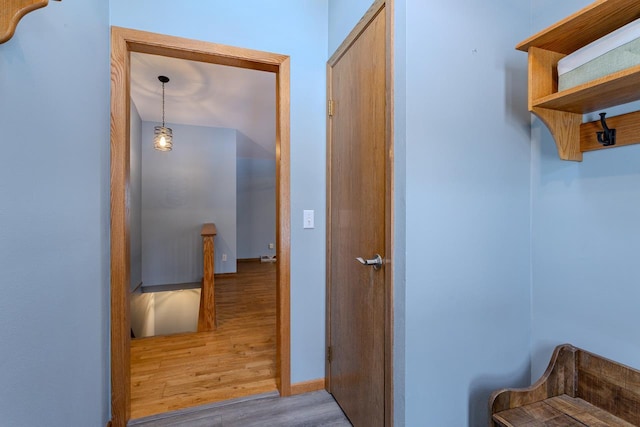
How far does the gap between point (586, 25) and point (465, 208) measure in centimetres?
65

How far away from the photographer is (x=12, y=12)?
0.64 metres

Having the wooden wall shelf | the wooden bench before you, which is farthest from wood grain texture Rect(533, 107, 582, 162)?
the wooden bench

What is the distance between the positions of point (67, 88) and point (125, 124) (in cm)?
51

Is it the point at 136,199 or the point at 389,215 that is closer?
the point at 389,215

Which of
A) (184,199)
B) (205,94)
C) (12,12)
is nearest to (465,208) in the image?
(12,12)

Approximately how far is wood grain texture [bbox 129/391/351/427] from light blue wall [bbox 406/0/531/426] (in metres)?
0.76

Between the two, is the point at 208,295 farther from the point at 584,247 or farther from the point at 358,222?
the point at 584,247

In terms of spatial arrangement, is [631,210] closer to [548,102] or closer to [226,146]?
[548,102]

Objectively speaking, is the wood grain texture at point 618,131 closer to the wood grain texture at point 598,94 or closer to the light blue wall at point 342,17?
the wood grain texture at point 598,94

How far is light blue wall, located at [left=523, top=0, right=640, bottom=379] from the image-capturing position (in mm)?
916

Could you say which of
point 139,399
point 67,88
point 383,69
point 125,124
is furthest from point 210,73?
point 139,399

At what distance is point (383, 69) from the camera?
1220 mm

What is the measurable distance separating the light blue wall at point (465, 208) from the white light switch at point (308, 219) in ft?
2.96

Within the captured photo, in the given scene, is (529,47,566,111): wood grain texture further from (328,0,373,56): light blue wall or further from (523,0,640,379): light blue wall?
(328,0,373,56): light blue wall
